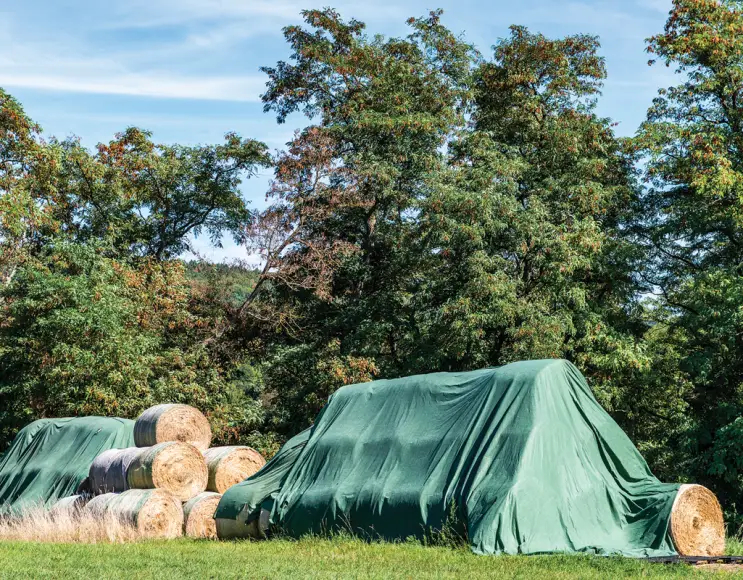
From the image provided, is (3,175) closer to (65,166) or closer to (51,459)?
(65,166)

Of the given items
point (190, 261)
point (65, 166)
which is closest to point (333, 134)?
point (190, 261)

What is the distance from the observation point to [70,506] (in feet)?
52.3

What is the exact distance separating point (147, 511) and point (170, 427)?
3246mm

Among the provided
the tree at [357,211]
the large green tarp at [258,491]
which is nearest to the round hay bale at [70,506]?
the large green tarp at [258,491]

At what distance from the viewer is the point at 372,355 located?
85.4 feet

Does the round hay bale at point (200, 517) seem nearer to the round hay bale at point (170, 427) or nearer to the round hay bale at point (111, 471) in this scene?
the round hay bale at point (111, 471)

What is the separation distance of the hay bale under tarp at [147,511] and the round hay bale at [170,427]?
86.6 inches

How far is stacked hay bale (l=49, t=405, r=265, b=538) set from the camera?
1427 cm

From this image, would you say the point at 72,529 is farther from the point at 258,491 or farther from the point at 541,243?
the point at 541,243

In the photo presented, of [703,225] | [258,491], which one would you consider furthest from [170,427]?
[703,225]

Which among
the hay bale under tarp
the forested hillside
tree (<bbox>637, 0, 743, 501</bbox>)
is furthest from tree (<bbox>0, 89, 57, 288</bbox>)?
tree (<bbox>637, 0, 743, 501</bbox>)

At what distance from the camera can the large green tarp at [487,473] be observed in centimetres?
1096

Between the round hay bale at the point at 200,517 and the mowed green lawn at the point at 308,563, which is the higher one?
the mowed green lawn at the point at 308,563

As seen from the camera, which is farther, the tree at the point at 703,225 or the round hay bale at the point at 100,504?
the tree at the point at 703,225
